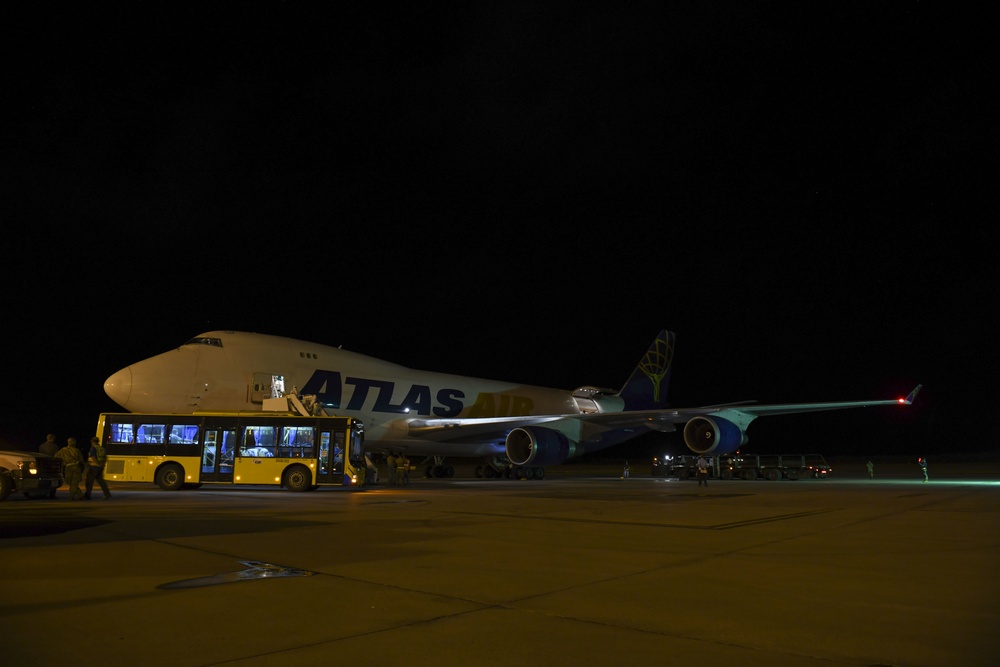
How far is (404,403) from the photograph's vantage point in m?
26.9

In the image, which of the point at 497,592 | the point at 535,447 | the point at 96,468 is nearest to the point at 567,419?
the point at 535,447

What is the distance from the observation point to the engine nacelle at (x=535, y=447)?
25.2m

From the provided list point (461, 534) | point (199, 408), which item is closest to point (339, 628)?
point (461, 534)

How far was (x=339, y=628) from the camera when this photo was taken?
4312 mm

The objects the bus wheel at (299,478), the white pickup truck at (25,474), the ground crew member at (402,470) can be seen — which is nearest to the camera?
the white pickup truck at (25,474)

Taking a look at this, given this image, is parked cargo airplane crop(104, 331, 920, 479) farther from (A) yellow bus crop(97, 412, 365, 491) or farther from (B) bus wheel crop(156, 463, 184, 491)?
(B) bus wheel crop(156, 463, 184, 491)

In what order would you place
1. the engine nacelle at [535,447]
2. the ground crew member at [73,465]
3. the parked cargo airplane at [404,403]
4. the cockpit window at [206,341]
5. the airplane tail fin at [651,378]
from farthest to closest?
the airplane tail fin at [651,378] → the engine nacelle at [535,447] → the cockpit window at [206,341] → the parked cargo airplane at [404,403] → the ground crew member at [73,465]

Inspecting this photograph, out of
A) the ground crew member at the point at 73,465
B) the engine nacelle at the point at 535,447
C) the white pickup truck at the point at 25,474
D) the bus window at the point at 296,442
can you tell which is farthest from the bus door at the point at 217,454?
the engine nacelle at the point at 535,447

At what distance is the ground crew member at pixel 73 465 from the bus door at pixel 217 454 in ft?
12.0

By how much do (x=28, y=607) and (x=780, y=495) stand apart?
16265 mm

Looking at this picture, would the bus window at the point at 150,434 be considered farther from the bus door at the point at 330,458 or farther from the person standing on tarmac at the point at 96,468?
the bus door at the point at 330,458

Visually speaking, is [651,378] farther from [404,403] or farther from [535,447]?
[404,403]

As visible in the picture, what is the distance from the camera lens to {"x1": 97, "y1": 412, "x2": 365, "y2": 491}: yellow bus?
1894 centimetres

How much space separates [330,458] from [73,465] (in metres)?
5.91
